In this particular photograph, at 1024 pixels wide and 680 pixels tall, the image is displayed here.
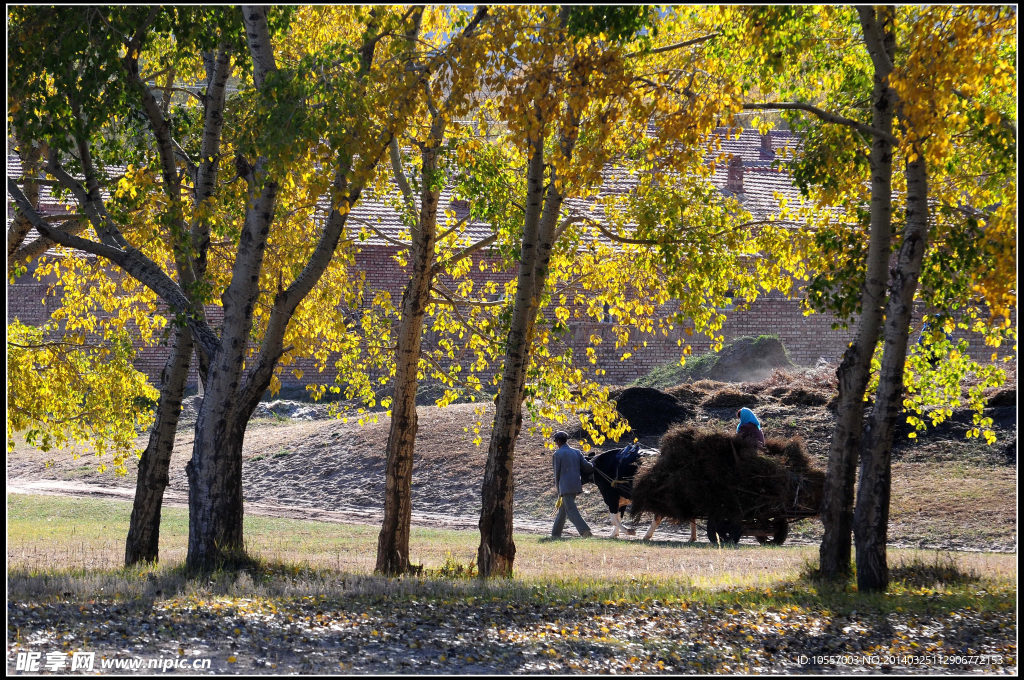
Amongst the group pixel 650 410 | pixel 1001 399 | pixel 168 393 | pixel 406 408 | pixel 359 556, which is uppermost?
pixel 168 393

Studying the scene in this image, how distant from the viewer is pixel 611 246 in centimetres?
1430

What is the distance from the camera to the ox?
1673 cm

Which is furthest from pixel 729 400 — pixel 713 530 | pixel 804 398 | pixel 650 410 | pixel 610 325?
pixel 713 530

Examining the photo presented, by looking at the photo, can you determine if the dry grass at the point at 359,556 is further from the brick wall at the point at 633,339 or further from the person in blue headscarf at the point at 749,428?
the brick wall at the point at 633,339

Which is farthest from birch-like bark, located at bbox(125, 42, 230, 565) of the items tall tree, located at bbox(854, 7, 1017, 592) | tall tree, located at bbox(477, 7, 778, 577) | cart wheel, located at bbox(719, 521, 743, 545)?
cart wheel, located at bbox(719, 521, 743, 545)

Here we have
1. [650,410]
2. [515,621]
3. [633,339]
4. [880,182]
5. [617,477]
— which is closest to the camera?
[515,621]

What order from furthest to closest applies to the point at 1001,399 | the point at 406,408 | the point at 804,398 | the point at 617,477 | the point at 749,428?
the point at 804,398
the point at 1001,399
the point at 617,477
the point at 749,428
the point at 406,408

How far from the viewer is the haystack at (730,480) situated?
14.7 metres

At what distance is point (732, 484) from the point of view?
14.9 metres

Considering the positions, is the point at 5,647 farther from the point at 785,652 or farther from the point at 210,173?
the point at 210,173

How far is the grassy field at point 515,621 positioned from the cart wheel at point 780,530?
4135 mm

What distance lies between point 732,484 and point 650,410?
800cm

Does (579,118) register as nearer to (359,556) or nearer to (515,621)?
(515,621)

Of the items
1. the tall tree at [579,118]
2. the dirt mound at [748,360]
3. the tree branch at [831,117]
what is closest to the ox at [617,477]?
the tall tree at [579,118]
